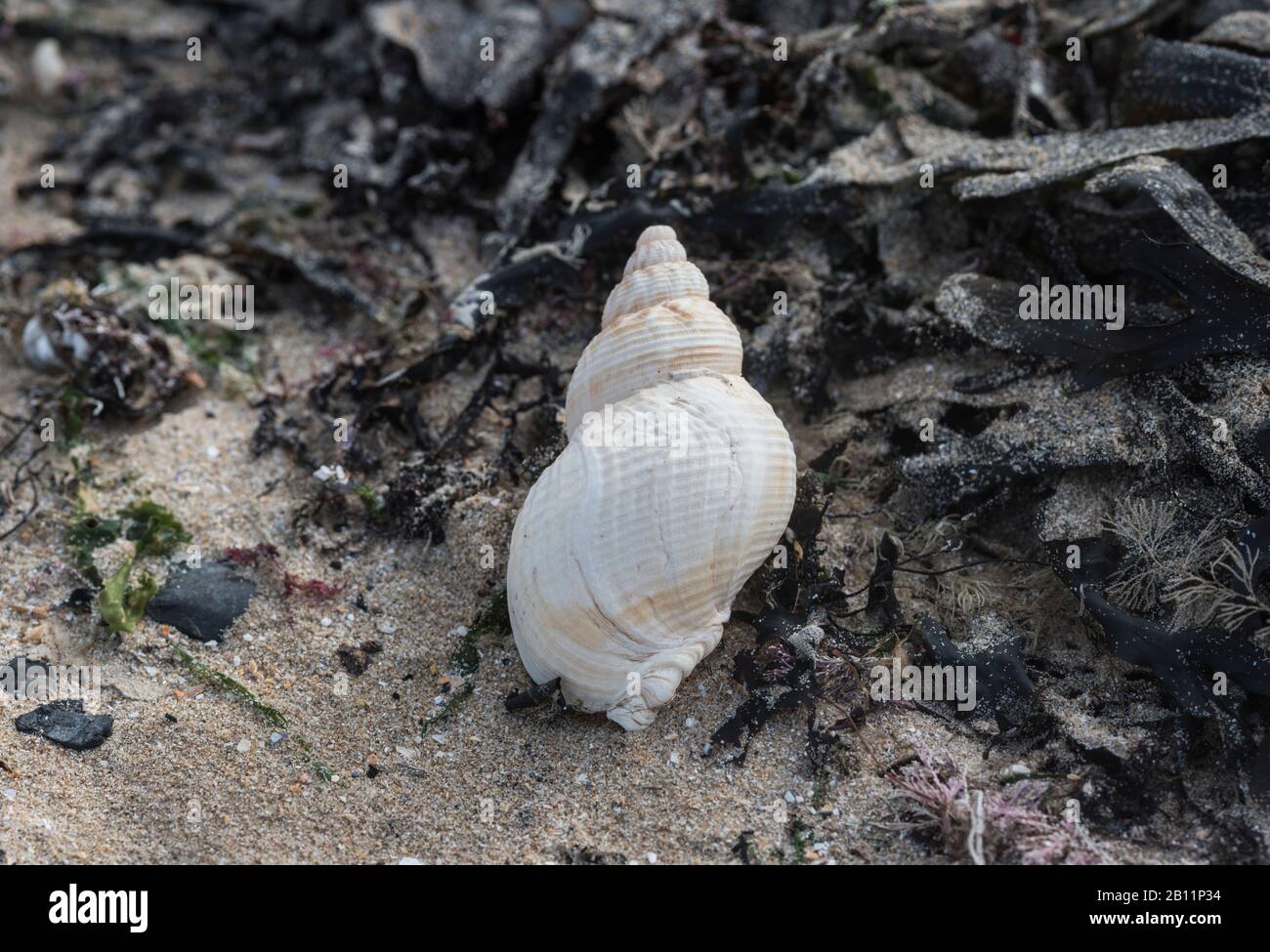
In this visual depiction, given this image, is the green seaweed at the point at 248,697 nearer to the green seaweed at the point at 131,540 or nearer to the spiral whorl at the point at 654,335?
the green seaweed at the point at 131,540

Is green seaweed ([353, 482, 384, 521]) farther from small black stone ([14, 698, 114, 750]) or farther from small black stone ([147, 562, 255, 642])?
small black stone ([14, 698, 114, 750])

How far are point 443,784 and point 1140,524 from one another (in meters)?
2.55

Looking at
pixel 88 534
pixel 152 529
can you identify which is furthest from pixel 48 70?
pixel 152 529

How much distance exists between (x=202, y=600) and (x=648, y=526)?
1823 mm

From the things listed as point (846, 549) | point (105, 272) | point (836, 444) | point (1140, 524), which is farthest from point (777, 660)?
point (105, 272)

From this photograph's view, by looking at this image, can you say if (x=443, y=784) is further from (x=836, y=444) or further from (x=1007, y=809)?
(x=836, y=444)

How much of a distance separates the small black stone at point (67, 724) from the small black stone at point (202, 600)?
433 millimetres

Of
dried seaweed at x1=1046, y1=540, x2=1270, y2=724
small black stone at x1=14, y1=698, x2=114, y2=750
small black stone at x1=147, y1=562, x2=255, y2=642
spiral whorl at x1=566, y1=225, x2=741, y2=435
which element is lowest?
small black stone at x1=14, y1=698, x2=114, y2=750

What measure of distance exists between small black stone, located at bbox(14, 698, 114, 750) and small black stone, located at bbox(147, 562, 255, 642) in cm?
43

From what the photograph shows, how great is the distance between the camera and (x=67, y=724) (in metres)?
3.49

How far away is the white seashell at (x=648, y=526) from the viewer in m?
3.29

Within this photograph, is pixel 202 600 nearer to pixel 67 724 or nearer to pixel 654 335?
pixel 67 724

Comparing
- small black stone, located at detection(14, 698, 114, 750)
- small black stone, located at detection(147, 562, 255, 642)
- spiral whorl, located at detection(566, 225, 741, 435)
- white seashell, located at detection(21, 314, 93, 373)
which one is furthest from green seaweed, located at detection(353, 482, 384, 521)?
white seashell, located at detection(21, 314, 93, 373)

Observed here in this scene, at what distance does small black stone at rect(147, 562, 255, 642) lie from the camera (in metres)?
3.85
